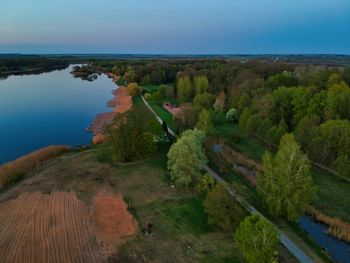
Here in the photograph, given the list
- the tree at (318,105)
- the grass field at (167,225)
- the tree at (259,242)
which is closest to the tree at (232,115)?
the tree at (318,105)

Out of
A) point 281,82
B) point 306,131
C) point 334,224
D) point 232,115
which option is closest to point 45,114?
point 232,115

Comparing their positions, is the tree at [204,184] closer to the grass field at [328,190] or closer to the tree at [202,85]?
the grass field at [328,190]

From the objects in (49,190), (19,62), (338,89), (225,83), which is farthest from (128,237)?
(19,62)

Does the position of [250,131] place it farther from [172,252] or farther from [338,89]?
[172,252]

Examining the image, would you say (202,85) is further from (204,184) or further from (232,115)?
(204,184)

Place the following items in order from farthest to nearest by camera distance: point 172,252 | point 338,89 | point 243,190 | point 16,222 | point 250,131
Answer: point 250,131, point 338,89, point 243,190, point 16,222, point 172,252

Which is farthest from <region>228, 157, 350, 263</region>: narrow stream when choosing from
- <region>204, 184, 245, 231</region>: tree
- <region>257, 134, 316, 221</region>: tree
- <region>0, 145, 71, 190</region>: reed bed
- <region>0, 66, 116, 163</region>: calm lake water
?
<region>0, 66, 116, 163</region>: calm lake water
